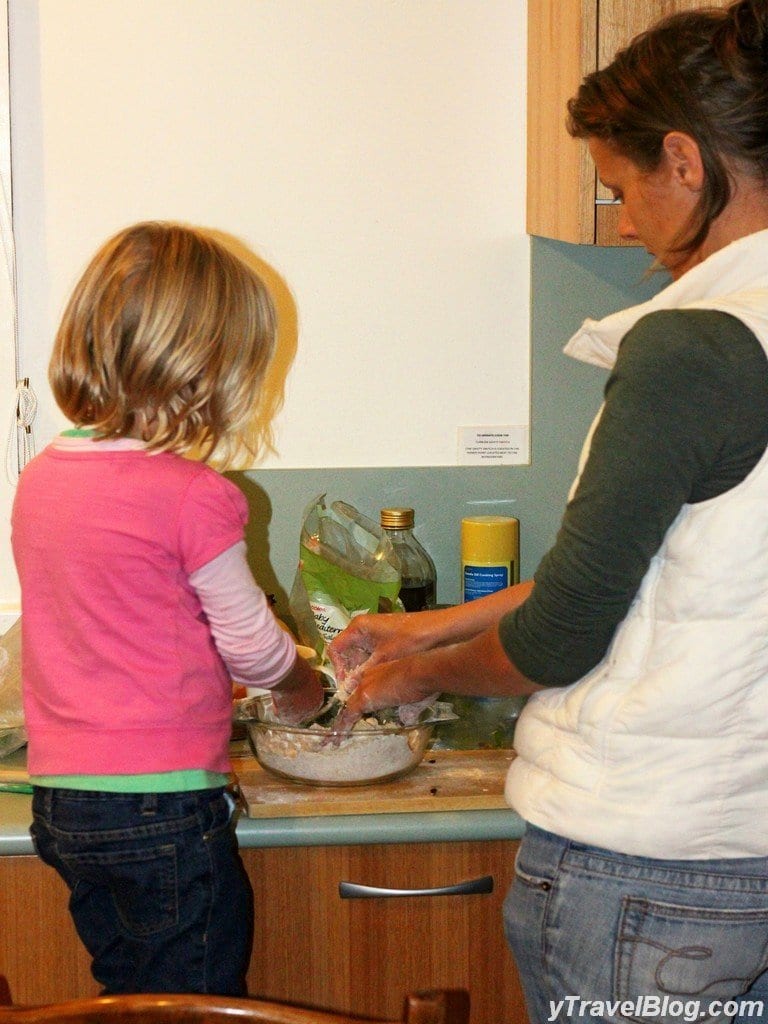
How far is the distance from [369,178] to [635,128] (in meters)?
0.78

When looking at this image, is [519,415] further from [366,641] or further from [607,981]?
[607,981]

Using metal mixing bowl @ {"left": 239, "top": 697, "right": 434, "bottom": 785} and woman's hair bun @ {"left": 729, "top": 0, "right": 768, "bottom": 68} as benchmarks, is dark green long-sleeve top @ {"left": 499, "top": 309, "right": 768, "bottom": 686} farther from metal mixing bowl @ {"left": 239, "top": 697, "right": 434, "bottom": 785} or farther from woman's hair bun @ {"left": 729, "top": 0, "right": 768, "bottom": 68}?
metal mixing bowl @ {"left": 239, "top": 697, "right": 434, "bottom": 785}

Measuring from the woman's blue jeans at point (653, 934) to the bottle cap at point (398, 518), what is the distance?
79cm

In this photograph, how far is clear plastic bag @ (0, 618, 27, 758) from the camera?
1.36 meters

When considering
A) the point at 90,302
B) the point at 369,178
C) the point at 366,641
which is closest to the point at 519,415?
the point at 369,178

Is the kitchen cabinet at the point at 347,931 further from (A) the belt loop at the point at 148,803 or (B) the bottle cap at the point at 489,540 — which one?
(B) the bottle cap at the point at 489,540

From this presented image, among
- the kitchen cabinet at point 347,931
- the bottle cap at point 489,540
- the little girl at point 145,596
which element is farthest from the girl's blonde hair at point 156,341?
the bottle cap at point 489,540

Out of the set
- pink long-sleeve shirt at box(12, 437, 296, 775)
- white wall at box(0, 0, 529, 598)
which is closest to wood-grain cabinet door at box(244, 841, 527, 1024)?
pink long-sleeve shirt at box(12, 437, 296, 775)

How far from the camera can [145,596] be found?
1042 mm

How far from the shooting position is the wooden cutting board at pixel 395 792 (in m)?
1.23

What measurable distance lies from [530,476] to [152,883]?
872 millimetres

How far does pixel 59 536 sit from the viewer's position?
103 centimetres

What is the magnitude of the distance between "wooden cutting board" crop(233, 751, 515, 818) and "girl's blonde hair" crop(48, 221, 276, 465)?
1.33ft

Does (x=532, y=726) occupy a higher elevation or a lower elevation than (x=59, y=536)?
lower
